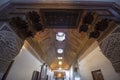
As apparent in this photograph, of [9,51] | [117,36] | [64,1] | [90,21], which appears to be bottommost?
[9,51]

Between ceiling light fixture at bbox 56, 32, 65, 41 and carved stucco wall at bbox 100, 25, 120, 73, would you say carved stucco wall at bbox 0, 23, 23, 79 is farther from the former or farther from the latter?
ceiling light fixture at bbox 56, 32, 65, 41

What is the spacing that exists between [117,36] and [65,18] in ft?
1.46

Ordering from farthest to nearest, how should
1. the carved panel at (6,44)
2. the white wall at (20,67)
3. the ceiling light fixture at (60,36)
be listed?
the ceiling light fixture at (60,36) → the white wall at (20,67) → the carved panel at (6,44)

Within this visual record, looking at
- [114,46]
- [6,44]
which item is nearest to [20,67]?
[6,44]

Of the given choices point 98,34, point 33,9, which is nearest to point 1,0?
point 33,9

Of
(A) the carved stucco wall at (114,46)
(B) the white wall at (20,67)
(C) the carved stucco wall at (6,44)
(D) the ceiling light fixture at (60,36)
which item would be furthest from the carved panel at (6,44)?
(D) the ceiling light fixture at (60,36)

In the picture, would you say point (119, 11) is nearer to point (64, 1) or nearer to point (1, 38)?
point (64, 1)

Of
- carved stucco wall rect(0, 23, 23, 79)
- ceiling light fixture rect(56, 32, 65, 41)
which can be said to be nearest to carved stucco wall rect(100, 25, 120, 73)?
carved stucco wall rect(0, 23, 23, 79)

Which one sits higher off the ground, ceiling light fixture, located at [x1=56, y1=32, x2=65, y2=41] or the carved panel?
ceiling light fixture, located at [x1=56, y1=32, x2=65, y2=41]

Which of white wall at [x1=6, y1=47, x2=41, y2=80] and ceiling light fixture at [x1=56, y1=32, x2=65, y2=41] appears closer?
white wall at [x1=6, y1=47, x2=41, y2=80]

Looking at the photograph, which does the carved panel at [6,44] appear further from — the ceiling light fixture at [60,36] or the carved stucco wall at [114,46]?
the ceiling light fixture at [60,36]

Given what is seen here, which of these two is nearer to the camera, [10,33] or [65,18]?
[10,33]

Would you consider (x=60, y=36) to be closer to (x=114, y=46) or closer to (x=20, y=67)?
(x=20, y=67)

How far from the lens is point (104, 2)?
104cm
